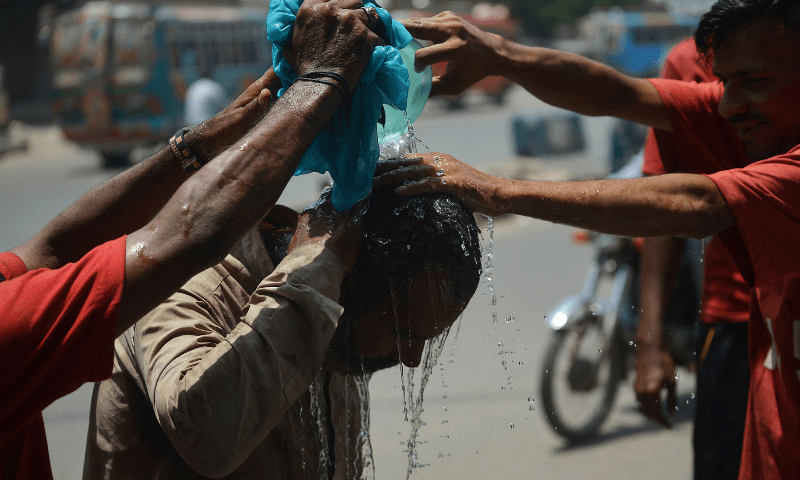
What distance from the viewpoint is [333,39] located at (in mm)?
1284

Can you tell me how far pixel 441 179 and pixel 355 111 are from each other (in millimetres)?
236

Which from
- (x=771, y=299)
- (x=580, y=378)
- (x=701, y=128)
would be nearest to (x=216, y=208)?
(x=771, y=299)

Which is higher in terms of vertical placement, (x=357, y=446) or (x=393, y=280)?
(x=393, y=280)

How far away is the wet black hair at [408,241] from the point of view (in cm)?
149

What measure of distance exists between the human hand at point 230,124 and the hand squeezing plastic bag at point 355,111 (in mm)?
157

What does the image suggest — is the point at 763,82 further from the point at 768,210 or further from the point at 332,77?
the point at 332,77

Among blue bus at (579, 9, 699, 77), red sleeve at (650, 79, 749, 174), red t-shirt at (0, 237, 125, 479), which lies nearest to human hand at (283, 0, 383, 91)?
red t-shirt at (0, 237, 125, 479)

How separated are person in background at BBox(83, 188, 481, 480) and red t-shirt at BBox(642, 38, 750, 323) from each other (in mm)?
1128

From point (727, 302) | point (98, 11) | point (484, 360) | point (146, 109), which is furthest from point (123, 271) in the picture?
point (98, 11)

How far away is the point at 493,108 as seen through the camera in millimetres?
27578

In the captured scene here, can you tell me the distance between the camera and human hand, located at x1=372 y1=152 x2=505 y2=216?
1.49m

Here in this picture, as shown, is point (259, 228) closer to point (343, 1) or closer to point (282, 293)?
point (282, 293)

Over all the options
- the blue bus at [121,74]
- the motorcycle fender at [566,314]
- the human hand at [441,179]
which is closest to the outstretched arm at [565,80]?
the human hand at [441,179]

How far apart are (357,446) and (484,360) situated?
12.6ft
